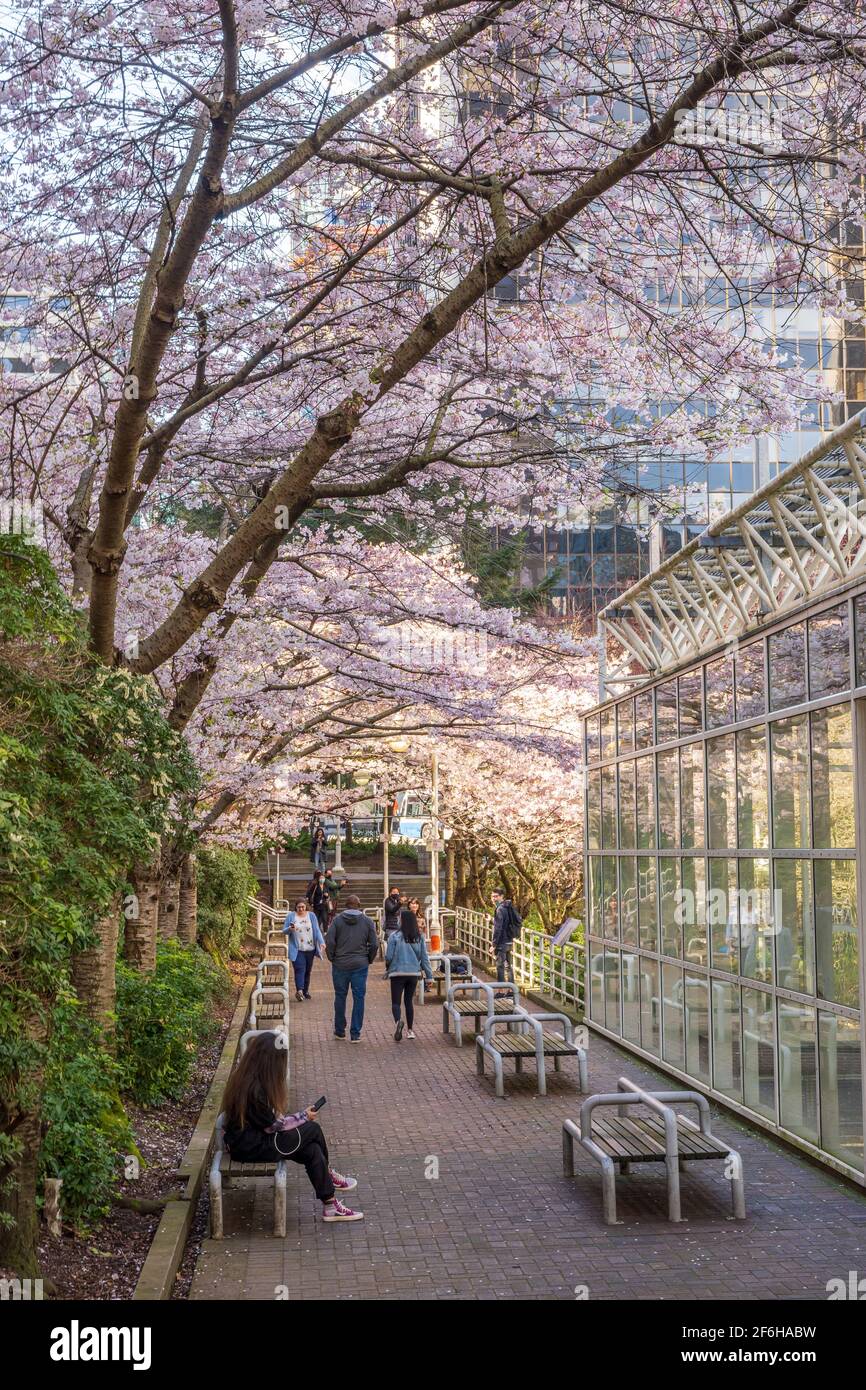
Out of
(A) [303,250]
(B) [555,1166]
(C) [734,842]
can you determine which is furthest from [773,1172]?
(A) [303,250]

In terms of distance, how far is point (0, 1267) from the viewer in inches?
227

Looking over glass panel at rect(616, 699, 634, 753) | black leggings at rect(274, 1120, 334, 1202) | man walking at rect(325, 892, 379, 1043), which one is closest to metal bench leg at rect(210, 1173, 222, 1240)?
black leggings at rect(274, 1120, 334, 1202)

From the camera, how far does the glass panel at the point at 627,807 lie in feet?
52.2

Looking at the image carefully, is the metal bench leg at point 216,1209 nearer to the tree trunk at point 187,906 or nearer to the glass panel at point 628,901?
the glass panel at point 628,901

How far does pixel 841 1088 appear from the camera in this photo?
9.17 m

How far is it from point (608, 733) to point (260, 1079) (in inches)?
396

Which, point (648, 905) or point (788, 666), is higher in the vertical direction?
point (788, 666)

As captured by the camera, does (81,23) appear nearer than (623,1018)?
Yes

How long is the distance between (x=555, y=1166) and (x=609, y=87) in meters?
7.03

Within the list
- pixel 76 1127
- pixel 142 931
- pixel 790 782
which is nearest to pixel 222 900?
pixel 142 931

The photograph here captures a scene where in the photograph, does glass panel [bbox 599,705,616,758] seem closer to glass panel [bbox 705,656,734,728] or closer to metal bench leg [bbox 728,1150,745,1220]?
glass panel [bbox 705,656,734,728]

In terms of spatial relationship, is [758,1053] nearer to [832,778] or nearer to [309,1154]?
[832,778]

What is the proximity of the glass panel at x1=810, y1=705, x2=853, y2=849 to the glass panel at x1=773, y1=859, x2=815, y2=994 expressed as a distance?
0.42 m
